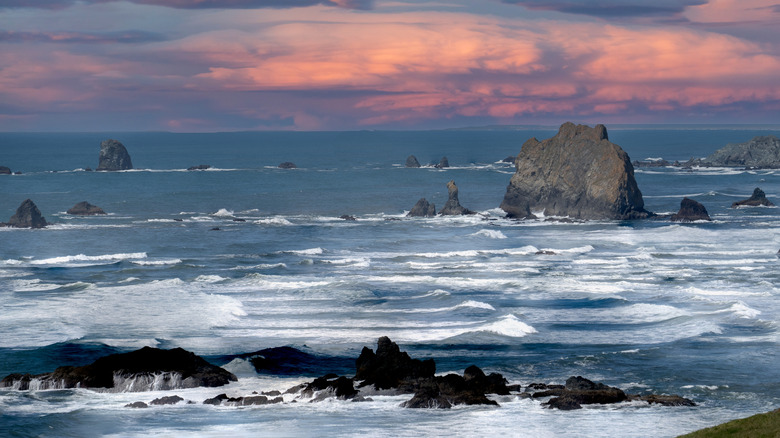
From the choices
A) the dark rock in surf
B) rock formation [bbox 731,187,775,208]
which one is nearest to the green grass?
the dark rock in surf

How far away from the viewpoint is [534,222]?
11269cm

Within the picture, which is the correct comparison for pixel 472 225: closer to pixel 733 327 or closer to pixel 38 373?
pixel 733 327

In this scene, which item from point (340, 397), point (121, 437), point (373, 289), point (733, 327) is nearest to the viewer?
point (121, 437)

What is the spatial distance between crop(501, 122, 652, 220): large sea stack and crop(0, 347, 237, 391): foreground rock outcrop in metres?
75.2

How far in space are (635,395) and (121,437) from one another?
773 inches

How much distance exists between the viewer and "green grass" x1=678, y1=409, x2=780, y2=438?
95.2 feet

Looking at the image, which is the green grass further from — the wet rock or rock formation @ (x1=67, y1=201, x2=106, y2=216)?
rock formation @ (x1=67, y1=201, x2=106, y2=216)

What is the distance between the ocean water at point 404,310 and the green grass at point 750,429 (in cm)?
428

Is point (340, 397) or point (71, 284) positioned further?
point (71, 284)

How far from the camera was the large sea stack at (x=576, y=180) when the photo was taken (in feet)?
362

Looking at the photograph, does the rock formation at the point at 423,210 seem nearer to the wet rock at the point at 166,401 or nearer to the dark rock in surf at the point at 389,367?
the dark rock in surf at the point at 389,367

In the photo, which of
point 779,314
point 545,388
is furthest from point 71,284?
point 779,314

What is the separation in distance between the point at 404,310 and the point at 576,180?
57700mm

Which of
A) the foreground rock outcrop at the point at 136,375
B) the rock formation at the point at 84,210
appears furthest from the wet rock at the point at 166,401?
the rock formation at the point at 84,210
